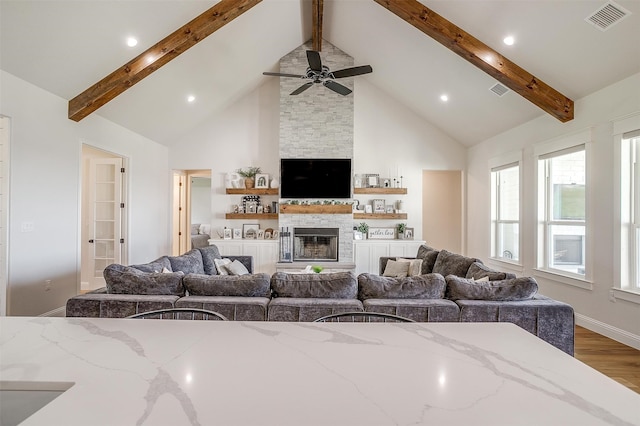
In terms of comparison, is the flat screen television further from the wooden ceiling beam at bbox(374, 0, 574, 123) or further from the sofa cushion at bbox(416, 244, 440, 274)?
the wooden ceiling beam at bbox(374, 0, 574, 123)

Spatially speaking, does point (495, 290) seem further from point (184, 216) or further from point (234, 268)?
point (184, 216)

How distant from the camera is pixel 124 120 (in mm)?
5590

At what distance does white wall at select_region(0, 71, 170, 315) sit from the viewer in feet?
12.2

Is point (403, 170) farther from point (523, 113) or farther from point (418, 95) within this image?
point (523, 113)

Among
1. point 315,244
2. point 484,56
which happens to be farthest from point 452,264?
point 315,244

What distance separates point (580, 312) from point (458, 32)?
3.83m

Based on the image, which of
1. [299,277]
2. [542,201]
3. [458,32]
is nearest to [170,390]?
[299,277]

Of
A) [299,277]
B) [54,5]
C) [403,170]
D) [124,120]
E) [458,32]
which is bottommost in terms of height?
[299,277]

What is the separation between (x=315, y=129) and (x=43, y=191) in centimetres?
458

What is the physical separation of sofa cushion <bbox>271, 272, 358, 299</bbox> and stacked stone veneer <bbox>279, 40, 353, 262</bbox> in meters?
4.29

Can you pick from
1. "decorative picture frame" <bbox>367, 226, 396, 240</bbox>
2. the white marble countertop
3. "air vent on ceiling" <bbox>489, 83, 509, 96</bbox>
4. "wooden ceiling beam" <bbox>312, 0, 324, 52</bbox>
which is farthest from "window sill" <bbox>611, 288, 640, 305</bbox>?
"wooden ceiling beam" <bbox>312, 0, 324, 52</bbox>

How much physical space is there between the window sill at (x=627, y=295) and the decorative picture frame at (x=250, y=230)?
5788 mm

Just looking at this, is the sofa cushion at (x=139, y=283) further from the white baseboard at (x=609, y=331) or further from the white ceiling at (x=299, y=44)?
the white baseboard at (x=609, y=331)

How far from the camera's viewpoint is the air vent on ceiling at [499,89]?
16.5 ft
